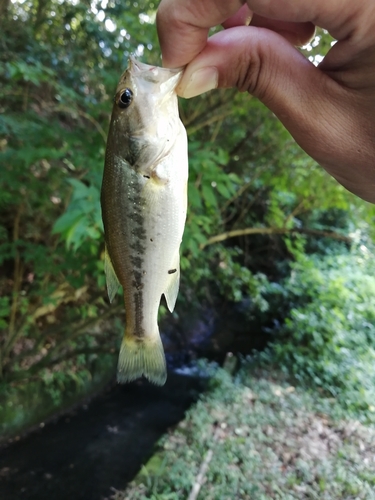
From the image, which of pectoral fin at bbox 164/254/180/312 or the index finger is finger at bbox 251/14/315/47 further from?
pectoral fin at bbox 164/254/180/312

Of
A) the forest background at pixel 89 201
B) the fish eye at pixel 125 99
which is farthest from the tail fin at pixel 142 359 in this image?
the fish eye at pixel 125 99

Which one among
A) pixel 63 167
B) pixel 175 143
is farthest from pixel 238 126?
pixel 175 143

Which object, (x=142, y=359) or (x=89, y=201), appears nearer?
(x=142, y=359)

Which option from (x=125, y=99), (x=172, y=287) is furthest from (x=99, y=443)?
(x=125, y=99)

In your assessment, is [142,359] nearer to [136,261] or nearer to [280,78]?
[136,261]

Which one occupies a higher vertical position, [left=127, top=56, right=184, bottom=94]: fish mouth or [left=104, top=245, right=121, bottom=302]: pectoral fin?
[left=127, top=56, right=184, bottom=94]: fish mouth

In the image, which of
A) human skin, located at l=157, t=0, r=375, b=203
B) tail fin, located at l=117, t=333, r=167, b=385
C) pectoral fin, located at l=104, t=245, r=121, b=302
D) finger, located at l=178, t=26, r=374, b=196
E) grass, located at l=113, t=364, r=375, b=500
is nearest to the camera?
human skin, located at l=157, t=0, r=375, b=203

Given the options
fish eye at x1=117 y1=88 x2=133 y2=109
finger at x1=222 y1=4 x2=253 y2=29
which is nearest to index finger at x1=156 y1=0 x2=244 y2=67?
fish eye at x1=117 y1=88 x2=133 y2=109

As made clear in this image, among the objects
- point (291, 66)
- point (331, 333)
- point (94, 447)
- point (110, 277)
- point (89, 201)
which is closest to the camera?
point (291, 66)
